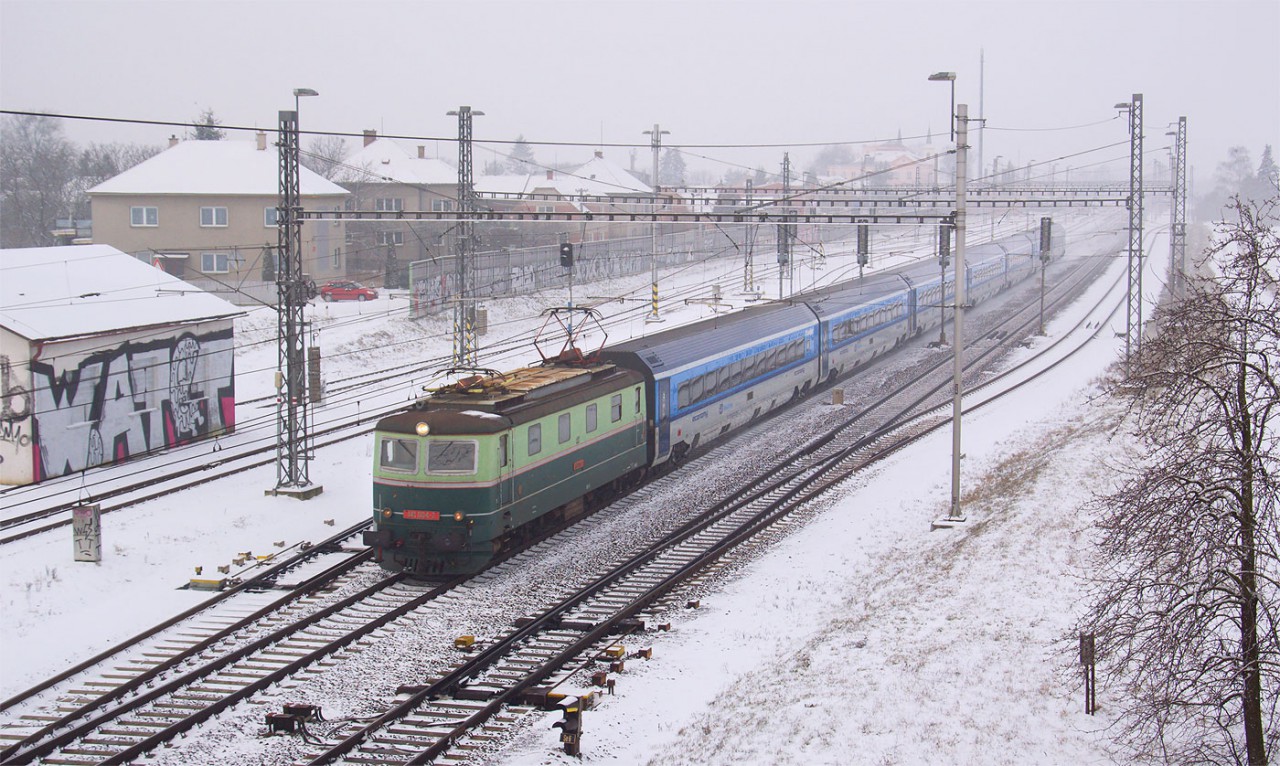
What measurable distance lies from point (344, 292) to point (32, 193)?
30707 millimetres

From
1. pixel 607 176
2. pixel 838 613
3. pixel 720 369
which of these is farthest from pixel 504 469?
pixel 607 176

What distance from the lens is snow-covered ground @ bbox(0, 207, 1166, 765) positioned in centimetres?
1200

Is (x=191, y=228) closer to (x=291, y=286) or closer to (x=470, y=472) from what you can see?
(x=291, y=286)

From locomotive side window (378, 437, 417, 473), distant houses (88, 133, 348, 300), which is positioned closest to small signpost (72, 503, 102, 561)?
locomotive side window (378, 437, 417, 473)

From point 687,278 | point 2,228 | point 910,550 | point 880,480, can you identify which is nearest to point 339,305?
point 687,278

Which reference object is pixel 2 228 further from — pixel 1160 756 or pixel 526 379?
pixel 1160 756

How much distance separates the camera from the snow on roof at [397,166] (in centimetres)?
7775

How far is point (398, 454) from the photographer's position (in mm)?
18125

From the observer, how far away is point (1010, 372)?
3912 cm

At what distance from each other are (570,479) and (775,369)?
11679 mm

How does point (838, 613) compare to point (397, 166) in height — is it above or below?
below

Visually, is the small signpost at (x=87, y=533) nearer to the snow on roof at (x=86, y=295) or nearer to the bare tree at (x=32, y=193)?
the snow on roof at (x=86, y=295)

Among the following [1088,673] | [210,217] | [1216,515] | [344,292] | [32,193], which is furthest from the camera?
[32,193]

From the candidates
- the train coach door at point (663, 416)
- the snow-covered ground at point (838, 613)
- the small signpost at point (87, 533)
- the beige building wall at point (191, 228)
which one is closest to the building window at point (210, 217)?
the beige building wall at point (191, 228)
